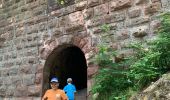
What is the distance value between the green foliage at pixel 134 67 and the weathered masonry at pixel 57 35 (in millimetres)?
279

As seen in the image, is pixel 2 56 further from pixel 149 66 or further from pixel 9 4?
pixel 149 66

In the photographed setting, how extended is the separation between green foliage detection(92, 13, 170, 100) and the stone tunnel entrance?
149 cm

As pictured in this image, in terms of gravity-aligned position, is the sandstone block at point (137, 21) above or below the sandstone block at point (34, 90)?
above

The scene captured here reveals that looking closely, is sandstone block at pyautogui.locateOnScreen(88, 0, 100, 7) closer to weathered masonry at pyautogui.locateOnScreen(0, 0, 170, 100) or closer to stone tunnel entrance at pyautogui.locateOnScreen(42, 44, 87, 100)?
weathered masonry at pyautogui.locateOnScreen(0, 0, 170, 100)

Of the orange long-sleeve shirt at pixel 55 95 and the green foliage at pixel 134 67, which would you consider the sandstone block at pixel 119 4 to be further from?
the orange long-sleeve shirt at pixel 55 95

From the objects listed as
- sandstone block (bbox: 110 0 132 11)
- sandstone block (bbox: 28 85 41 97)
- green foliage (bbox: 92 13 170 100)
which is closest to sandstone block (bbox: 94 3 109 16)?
sandstone block (bbox: 110 0 132 11)

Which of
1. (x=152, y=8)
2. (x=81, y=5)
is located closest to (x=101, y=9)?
(x=81, y=5)

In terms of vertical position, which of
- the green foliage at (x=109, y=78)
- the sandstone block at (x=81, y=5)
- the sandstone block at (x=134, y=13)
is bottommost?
the green foliage at (x=109, y=78)

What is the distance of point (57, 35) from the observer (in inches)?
289

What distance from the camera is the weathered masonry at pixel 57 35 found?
608 centimetres

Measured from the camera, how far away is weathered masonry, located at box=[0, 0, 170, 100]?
6.08 meters

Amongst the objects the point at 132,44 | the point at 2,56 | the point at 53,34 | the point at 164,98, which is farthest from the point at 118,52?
the point at 2,56

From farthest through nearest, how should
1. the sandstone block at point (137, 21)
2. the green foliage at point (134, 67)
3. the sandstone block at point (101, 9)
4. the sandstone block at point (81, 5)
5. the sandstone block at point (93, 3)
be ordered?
the sandstone block at point (81, 5) → the sandstone block at point (93, 3) → the sandstone block at point (101, 9) → the sandstone block at point (137, 21) → the green foliage at point (134, 67)

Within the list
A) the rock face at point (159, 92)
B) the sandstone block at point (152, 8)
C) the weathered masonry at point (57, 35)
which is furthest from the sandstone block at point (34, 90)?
the rock face at point (159, 92)
